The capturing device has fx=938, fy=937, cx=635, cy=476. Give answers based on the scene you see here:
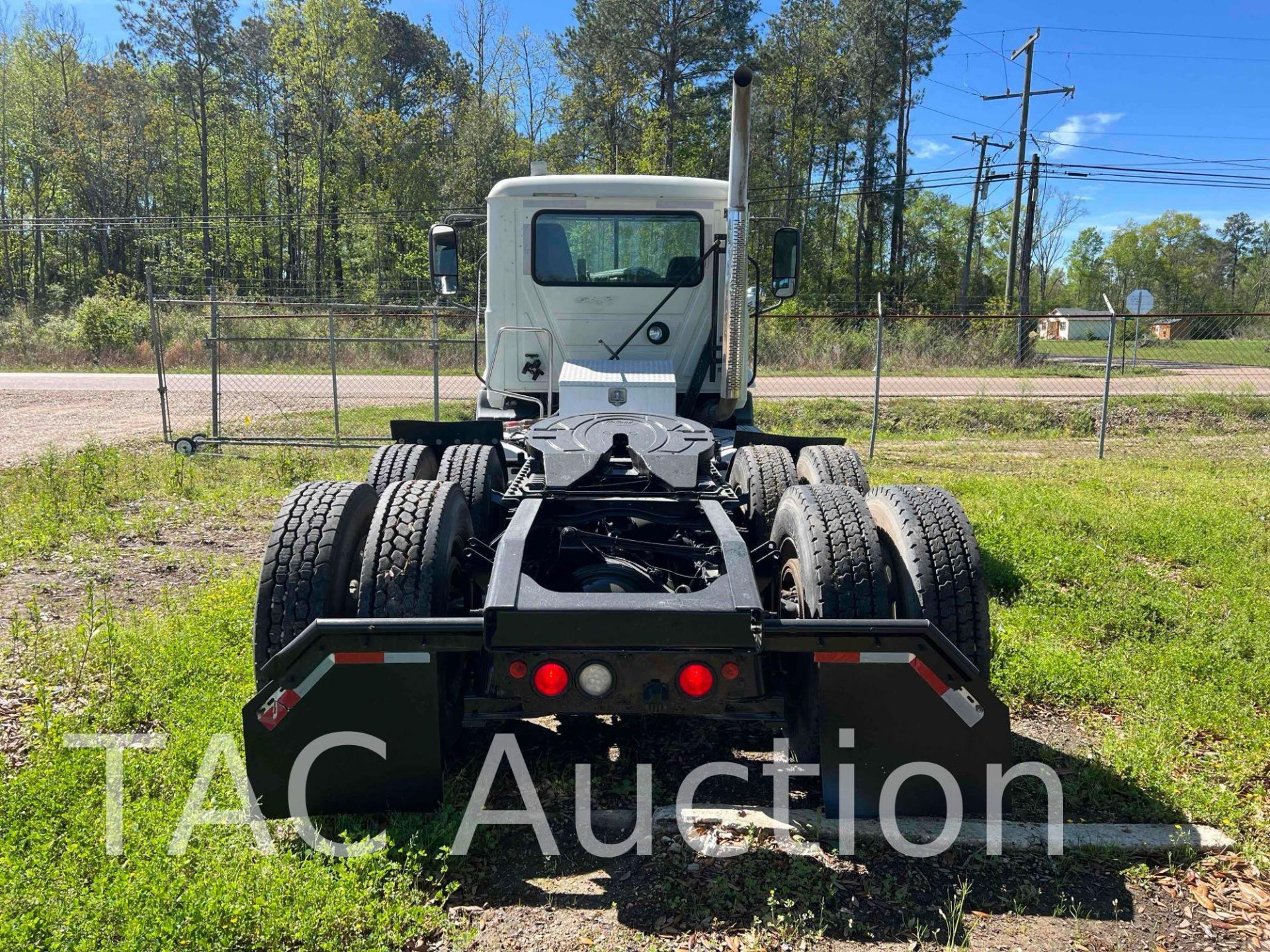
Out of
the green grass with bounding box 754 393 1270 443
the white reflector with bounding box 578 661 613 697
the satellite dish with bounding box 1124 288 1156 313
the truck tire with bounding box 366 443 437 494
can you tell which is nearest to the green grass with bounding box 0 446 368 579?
the truck tire with bounding box 366 443 437 494

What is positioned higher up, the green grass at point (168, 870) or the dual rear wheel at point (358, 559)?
the dual rear wheel at point (358, 559)

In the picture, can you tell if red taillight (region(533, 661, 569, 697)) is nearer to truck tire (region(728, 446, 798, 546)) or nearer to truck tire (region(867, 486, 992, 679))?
truck tire (region(867, 486, 992, 679))

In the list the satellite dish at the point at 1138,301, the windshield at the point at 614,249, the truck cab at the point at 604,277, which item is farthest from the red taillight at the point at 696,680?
the satellite dish at the point at 1138,301

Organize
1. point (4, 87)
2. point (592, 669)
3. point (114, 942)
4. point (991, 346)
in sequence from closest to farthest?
1. point (114, 942)
2. point (592, 669)
3. point (991, 346)
4. point (4, 87)

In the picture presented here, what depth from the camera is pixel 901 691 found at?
3049 mm

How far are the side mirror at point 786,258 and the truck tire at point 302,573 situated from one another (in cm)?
391

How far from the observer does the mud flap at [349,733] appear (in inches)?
118

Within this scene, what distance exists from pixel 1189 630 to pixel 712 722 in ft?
9.88

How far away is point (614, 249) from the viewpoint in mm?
6328

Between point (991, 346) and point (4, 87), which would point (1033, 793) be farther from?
point (4, 87)

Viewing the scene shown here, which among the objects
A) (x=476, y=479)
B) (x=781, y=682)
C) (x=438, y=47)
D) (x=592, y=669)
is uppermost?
(x=438, y=47)

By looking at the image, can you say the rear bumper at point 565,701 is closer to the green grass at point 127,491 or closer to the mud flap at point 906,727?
the mud flap at point 906,727

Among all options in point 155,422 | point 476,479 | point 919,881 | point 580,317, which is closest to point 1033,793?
point 919,881

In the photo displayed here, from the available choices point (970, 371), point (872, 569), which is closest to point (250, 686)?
point (872, 569)
